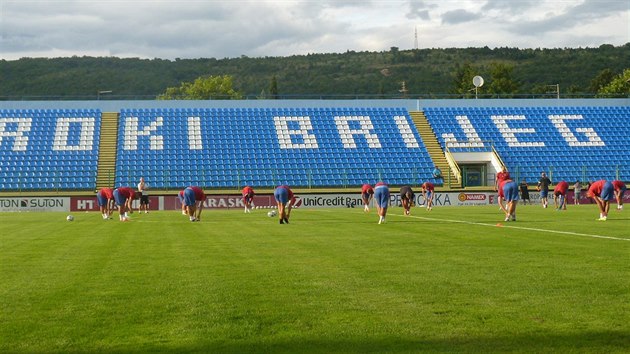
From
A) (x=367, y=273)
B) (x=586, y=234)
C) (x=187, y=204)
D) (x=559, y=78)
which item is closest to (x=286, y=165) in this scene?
(x=187, y=204)

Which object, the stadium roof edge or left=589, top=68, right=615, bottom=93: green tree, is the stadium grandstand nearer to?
the stadium roof edge

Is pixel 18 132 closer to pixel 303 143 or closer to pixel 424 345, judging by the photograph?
pixel 303 143

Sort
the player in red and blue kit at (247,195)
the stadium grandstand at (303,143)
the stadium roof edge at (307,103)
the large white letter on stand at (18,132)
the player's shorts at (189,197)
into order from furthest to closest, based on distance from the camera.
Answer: the stadium roof edge at (307,103) → the large white letter on stand at (18,132) → the stadium grandstand at (303,143) → the player in red and blue kit at (247,195) → the player's shorts at (189,197)

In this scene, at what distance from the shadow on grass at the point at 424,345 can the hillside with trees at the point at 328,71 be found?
401 ft

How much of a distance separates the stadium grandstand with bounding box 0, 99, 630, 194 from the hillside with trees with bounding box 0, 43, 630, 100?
5779 centimetres

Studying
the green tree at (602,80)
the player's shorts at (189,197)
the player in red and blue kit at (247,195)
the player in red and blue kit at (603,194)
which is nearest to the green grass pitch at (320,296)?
the player in red and blue kit at (603,194)

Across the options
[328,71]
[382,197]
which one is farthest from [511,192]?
[328,71]

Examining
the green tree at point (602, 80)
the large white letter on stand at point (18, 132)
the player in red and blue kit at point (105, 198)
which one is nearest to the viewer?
the player in red and blue kit at point (105, 198)

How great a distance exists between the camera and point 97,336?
8891mm

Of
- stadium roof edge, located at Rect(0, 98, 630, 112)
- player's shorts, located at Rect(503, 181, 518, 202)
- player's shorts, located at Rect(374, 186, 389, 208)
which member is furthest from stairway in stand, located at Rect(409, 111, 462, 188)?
player's shorts, located at Rect(374, 186, 389, 208)

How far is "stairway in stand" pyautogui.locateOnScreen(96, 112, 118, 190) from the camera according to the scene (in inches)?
2333

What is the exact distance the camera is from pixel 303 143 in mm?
66562

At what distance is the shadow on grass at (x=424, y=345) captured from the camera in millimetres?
8094

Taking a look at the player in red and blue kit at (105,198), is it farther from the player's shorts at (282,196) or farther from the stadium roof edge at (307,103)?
the stadium roof edge at (307,103)
